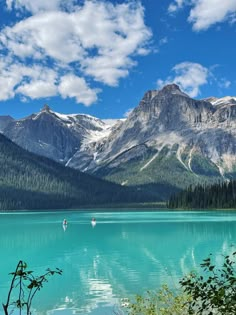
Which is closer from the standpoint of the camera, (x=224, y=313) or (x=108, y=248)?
(x=224, y=313)

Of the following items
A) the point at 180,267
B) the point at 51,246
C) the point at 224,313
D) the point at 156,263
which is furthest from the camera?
the point at 51,246

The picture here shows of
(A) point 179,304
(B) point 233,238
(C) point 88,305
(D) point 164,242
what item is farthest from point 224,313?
(B) point 233,238

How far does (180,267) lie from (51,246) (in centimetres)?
3066

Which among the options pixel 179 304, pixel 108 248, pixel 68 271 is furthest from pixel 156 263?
pixel 179 304

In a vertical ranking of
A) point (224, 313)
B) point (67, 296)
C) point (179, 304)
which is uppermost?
point (224, 313)

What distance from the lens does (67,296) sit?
3206cm

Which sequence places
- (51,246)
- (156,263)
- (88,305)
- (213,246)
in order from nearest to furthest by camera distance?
1. (88,305)
2. (156,263)
3. (213,246)
4. (51,246)

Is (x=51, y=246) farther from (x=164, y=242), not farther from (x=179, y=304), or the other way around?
(x=179, y=304)

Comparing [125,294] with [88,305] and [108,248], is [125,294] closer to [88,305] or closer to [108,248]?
[88,305]

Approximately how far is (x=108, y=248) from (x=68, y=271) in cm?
2079

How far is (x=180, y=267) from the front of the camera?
43406 millimetres

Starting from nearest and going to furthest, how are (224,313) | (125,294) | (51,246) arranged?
(224,313)
(125,294)
(51,246)

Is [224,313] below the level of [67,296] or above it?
above

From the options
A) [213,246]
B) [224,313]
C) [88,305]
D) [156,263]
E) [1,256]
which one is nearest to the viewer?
[224,313]
